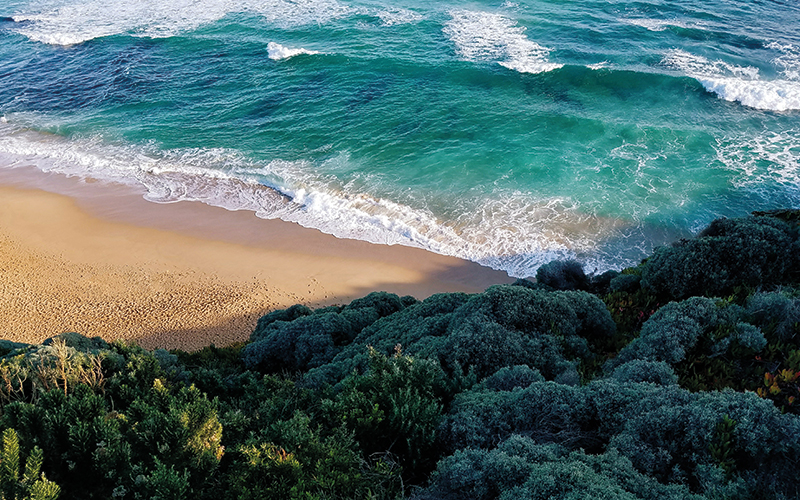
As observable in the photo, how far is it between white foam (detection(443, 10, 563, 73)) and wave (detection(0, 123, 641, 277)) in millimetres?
11990

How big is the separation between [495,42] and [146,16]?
2755 centimetres

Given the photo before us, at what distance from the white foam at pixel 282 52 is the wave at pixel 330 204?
415 inches

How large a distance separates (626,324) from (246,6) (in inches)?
1538

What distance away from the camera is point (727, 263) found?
9570mm

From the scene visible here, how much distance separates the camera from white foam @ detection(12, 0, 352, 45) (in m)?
35.2

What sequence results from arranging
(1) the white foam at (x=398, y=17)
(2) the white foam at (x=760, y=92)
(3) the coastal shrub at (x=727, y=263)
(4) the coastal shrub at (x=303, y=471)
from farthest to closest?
(1) the white foam at (x=398, y=17) → (2) the white foam at (x=760, y=92) → (3) the coastal shrub at (x=727, y=263) → (4) the coastal shrub at (x=303, y=471)

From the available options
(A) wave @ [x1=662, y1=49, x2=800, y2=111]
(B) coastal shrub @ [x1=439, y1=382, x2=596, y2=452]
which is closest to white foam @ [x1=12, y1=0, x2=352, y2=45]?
(A) wave @ [x1=662, y1=49, x2=800, y2=111]

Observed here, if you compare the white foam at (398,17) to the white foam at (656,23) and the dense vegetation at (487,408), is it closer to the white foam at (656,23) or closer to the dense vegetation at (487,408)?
the white foam at (656,23)

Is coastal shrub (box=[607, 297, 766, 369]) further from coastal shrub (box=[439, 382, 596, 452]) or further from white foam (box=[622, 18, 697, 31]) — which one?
white foam (box=[622, 18, 697, 31])

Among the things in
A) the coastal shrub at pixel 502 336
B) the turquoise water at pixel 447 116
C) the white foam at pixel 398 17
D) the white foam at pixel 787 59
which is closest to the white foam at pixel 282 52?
the turquoise water at pixel 447 116

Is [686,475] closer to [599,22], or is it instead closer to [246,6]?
[599,22]

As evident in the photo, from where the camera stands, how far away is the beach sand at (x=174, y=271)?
13.9m

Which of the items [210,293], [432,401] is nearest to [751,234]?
[432,401]

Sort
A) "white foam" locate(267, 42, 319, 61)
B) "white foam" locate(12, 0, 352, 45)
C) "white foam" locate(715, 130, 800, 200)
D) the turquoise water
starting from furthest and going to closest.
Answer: "white foam" locate(12, 0, 352, 45) → "white foam" locate(267, 42, 319, 61) → "white foam" locate(715, 130, 800, 200) → the turquoise water
